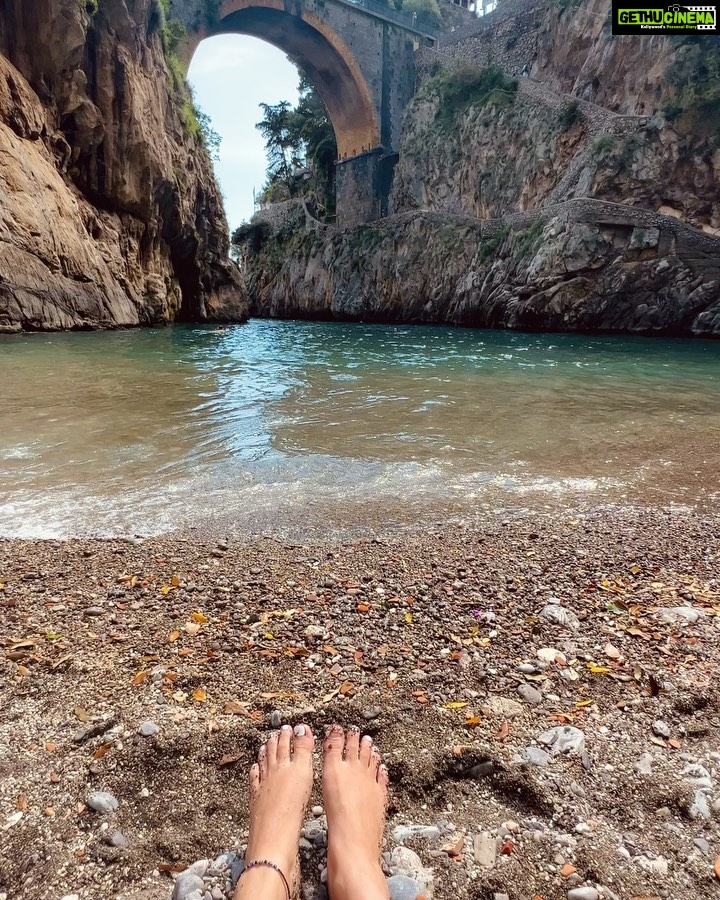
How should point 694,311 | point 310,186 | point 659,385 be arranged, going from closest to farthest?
point 659,385
point 694,311
point 310,186

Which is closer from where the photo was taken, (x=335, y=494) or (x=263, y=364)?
(x=335, y=494)

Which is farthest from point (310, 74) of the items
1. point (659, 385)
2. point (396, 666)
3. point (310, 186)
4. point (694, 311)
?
point (396, 666)

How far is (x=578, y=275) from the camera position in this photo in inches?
981

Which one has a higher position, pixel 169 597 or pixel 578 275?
pixel 578 275

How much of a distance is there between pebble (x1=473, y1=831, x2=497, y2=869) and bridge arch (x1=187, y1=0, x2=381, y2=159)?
38611mm

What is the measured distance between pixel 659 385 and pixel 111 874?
11370 mm

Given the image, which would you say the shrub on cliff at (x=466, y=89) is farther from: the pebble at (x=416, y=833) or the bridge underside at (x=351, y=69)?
the pebble at (x=416, y=833)

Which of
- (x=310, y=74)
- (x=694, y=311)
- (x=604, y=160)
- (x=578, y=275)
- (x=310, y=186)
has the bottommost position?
(x=694, y=311)

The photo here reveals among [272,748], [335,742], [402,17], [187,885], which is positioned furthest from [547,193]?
[187,885]

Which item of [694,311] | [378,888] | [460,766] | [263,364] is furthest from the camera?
[694,311]

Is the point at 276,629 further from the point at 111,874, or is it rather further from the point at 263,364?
the point at 263,364

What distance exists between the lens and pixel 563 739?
73.5 inches

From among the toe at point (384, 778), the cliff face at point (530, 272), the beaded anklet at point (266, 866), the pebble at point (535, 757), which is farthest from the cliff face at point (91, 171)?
the pebble at point (535, 757)

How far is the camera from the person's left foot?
1480mm
